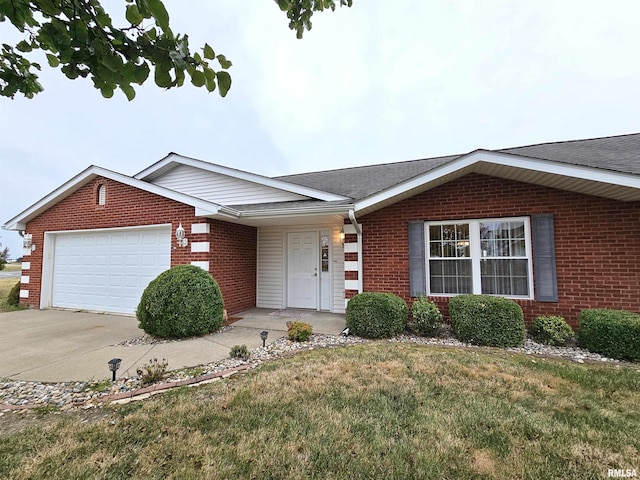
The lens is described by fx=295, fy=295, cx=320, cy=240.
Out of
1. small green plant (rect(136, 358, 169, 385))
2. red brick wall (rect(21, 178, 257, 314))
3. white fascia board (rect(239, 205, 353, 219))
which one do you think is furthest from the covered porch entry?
small green plant (rect(136, 358, 169, 385))

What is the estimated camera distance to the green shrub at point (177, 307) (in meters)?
5.52

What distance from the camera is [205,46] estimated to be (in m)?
1.78

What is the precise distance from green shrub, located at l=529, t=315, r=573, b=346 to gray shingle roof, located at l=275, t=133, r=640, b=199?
106 inches

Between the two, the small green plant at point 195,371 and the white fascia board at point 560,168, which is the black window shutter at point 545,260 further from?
the small green plant at point 195,371

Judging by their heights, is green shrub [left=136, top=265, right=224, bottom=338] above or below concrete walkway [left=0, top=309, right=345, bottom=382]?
above

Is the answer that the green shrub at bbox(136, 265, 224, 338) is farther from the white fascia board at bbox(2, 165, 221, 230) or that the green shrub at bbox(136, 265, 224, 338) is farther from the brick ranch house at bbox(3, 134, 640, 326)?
the white fascia board at bbox(2, 165, 221, 230)

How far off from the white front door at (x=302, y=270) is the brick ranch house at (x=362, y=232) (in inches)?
1.7

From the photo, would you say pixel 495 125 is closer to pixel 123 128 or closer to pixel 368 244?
pixel 368 244

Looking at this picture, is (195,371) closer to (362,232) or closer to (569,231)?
(362,232)

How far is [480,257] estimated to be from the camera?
6328 millimetres

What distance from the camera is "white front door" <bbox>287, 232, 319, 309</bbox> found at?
27.9ft

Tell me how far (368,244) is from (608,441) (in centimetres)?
501
